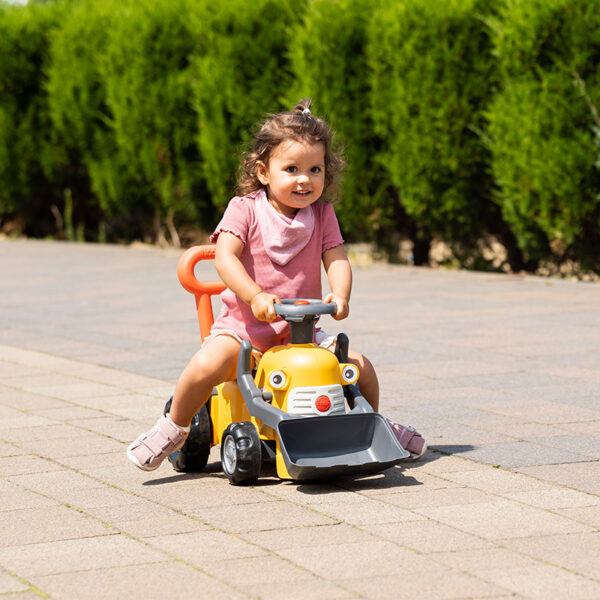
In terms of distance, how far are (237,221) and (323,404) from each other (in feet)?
2.63

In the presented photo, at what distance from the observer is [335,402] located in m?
4.42

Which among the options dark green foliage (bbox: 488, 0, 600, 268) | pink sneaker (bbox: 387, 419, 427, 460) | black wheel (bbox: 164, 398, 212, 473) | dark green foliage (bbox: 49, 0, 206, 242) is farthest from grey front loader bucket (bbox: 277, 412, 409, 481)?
dark green foliage (bbox: 49, 0, 206, 242)

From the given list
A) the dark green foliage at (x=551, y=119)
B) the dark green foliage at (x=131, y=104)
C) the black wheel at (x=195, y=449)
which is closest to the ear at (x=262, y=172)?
the black wheel at (x=195, y=449)

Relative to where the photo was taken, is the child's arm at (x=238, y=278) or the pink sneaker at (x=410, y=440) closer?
the child's arm at (x=238, y=278)

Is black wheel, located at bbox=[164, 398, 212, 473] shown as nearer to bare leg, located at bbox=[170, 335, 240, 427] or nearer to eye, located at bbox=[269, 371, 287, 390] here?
bare leg, located at bbox=[170, 335, 240, 427]

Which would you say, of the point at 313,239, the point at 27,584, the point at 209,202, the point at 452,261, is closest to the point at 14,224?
the point at 209,202

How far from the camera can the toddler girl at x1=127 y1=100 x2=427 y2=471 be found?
4.59 metres

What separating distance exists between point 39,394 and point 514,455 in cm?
268

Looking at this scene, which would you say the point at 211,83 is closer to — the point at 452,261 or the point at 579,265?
the point at 452,261

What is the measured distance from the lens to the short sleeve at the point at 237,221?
465 centimetres

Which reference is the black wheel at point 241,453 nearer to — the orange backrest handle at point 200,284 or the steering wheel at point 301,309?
the steering wheel at point 301,309

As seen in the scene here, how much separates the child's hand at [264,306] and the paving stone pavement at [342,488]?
2.06 feet

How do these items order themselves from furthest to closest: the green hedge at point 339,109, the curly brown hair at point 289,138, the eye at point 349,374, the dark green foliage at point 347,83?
the dark green foliage at point 347,83 → the green hedge at point 339,109 → the curly brown hair at point 289,138 → the eye at point 349,374

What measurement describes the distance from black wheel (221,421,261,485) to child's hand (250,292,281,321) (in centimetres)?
42
